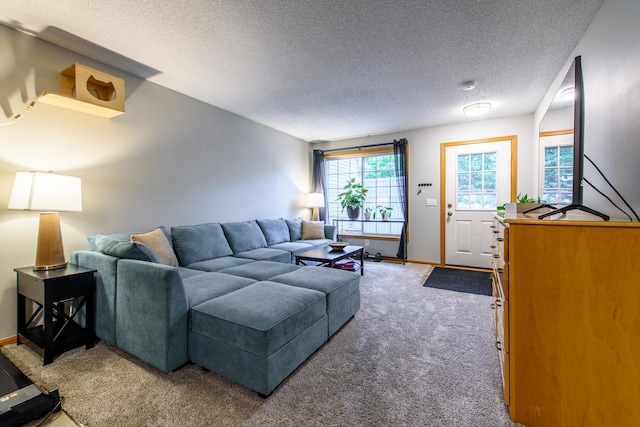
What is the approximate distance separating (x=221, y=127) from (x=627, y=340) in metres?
4.14

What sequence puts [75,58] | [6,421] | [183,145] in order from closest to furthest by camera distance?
[6,421] → [75,58] → [183,145]

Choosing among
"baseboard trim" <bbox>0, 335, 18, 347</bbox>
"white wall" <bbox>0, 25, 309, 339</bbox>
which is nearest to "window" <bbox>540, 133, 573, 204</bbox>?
"white wall" <bbox>0, 25, 309, 339</bbox>

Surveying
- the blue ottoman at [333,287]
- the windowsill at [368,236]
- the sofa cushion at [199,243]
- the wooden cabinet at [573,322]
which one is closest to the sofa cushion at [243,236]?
the sofa cushion at [199,243]

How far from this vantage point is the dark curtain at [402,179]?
489cm

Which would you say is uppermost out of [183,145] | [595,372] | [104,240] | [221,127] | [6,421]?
[221,127]

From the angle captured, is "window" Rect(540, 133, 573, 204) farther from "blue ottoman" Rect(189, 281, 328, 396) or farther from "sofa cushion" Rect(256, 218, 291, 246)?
"sofa cushion" Rect(256, 218, 291, 246)

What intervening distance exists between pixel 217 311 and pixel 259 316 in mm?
284

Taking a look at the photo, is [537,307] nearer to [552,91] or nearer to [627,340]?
[627,340]

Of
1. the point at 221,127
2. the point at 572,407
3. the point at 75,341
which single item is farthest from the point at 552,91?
the point at 75,341

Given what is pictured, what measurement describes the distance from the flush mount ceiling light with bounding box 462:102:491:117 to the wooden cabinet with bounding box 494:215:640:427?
3019 mm

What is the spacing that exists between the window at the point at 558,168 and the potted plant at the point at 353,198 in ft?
9.94

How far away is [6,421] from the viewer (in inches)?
32.8

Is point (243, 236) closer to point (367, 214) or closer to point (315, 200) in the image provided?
point (315, 200)

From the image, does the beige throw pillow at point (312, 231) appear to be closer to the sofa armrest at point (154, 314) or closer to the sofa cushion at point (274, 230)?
the sofa cushion at point (274, 230)
